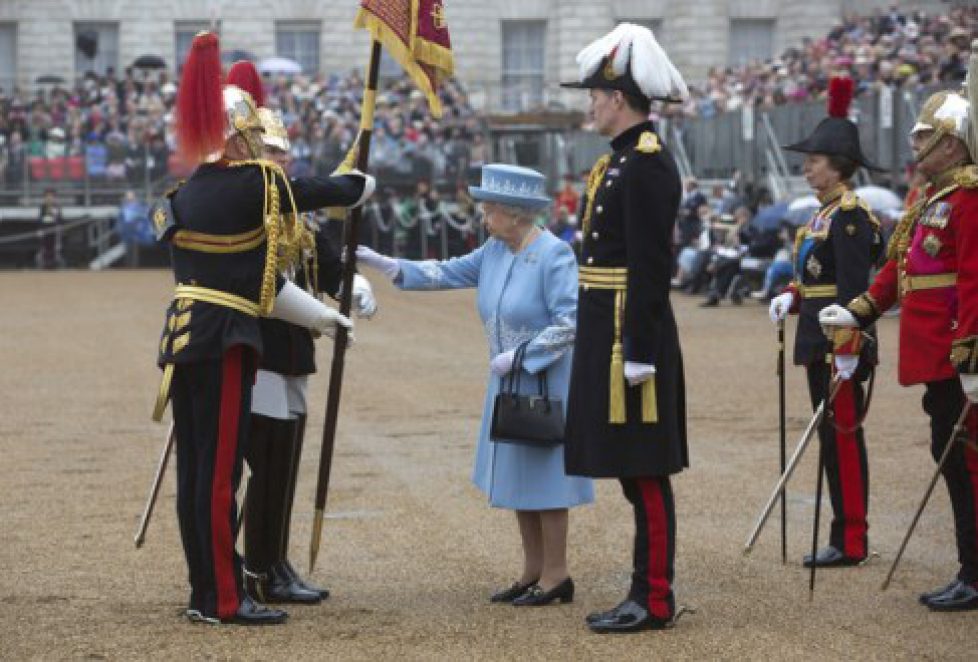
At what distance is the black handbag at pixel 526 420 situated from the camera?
24.3 ft

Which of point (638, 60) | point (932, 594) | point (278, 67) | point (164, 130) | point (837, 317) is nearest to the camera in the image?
point (638, 60)

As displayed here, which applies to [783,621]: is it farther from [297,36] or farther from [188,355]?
[297,36]

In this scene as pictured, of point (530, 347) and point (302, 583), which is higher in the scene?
point (530, 347)

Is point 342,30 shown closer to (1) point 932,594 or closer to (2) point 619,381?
(1) point 932,594

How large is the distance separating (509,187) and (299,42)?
47539mm

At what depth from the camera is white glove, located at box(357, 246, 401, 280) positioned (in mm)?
7727

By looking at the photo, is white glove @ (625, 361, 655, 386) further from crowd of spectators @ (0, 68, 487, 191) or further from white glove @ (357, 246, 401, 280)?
crowd of spectators @ (0, 68, 487, 191)

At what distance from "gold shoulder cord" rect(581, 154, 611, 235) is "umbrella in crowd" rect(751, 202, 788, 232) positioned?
1803cm

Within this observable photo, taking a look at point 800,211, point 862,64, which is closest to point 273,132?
point 800,211

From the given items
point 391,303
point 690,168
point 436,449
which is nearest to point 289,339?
point 436,449

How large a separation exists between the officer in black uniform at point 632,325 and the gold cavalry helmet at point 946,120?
41.6 inches

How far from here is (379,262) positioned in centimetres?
777

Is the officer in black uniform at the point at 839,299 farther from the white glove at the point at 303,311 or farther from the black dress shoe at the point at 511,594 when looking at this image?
the white glove at the point at 303,311

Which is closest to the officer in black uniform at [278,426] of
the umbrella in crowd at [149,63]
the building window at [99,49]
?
the umbrella in crowd at [149,63]
